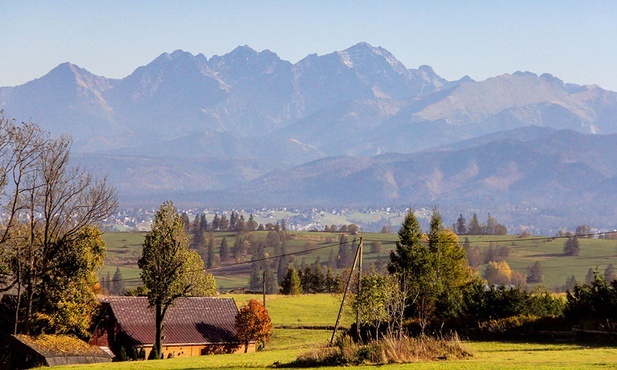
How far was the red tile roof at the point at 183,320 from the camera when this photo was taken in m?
77.4

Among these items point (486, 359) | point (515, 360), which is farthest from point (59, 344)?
point (515, 360)

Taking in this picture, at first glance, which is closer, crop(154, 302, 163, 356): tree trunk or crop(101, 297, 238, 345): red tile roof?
crop(154, 302, 163, 356): tree trunk

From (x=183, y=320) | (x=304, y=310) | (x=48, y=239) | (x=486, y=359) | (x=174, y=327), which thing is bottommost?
(x=174, y=327)

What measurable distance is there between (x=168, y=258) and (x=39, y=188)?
1264 centimetres

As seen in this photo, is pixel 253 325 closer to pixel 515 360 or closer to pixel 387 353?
pixel 387 353

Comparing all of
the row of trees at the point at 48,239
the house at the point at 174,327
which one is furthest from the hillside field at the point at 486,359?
the row of trees at the point at 48,239

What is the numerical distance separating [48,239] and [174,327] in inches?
630

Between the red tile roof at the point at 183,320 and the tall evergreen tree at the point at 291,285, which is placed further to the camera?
the tall evergreen tree at the point at 291,285

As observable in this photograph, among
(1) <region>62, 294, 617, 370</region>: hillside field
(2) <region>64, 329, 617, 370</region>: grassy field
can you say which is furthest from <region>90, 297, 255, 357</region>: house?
(2) <region>64, 329, 617, 370</region>: grassy field

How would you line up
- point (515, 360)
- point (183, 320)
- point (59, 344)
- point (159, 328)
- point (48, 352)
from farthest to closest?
point (183, 320), point (159, 328), point (59, 344), point (48, 352), point (515, 360)

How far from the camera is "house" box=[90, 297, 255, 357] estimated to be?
76.1 metres

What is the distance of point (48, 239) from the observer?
228ft

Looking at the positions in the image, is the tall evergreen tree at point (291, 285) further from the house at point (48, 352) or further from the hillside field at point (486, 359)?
the house at point (48, 352)

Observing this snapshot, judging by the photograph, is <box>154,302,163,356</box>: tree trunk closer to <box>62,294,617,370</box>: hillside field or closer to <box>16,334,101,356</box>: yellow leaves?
<box>16,334,101,356</box>: yellow leaves
